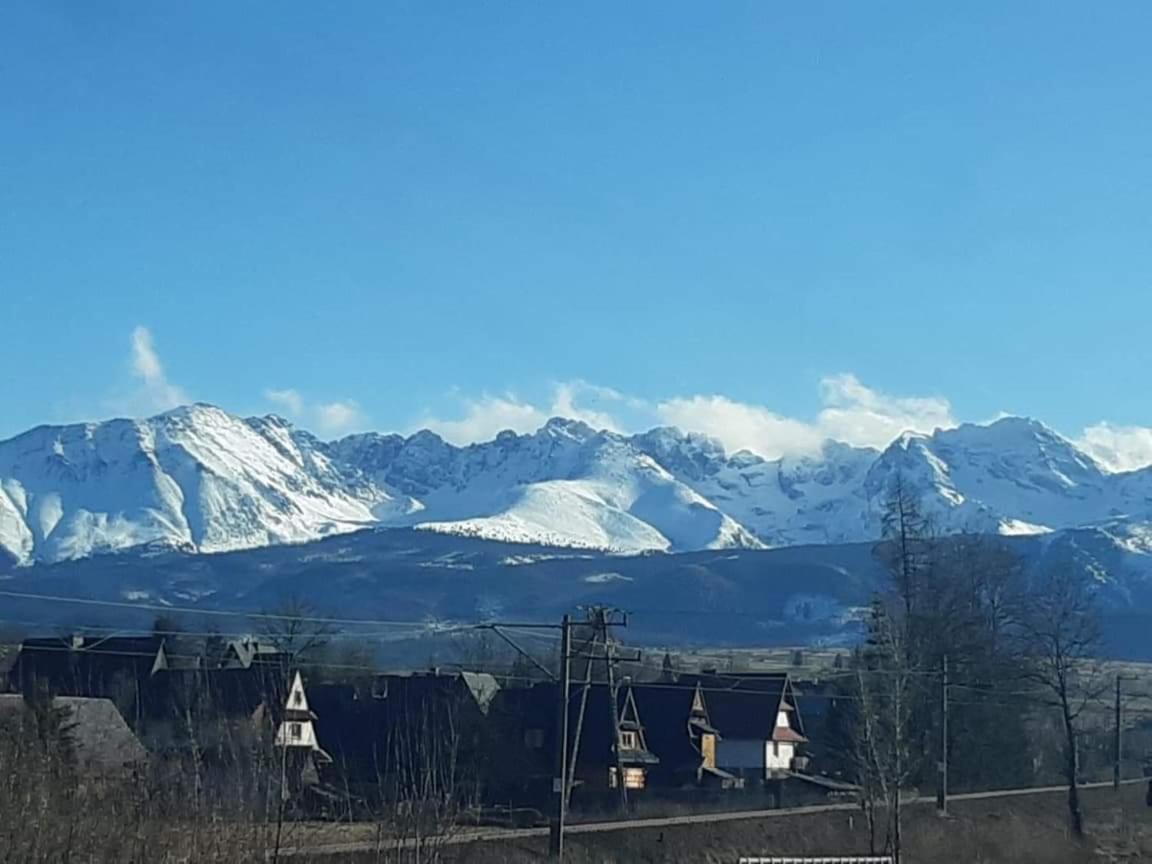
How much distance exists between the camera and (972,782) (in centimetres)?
7512

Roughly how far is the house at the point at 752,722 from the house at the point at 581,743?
9147 millimetres

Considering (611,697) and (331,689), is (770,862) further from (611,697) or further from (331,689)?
(331,689)

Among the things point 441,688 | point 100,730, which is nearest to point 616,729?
point 441,688

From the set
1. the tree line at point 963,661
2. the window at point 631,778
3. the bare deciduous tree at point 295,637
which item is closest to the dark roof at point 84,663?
the bare deciduous tree at point 295,637

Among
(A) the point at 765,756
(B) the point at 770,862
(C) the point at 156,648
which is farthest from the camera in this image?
(A) the point at 765,756

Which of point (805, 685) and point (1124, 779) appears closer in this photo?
point (1124, 779)

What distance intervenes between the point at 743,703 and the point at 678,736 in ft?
27.4

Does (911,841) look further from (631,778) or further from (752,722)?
(752,722)

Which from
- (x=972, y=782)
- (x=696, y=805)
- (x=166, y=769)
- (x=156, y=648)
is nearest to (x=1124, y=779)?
(x=972, y=782)

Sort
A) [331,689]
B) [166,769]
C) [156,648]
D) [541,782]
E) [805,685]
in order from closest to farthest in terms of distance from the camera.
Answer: [166,769] < [541,782] < [331,689] < [156,648] < [805,685]

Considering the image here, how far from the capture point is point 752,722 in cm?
8681

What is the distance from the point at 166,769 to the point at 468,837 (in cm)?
2214

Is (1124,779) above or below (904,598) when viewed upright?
below

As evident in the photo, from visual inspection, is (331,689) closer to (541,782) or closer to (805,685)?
(541,782)
